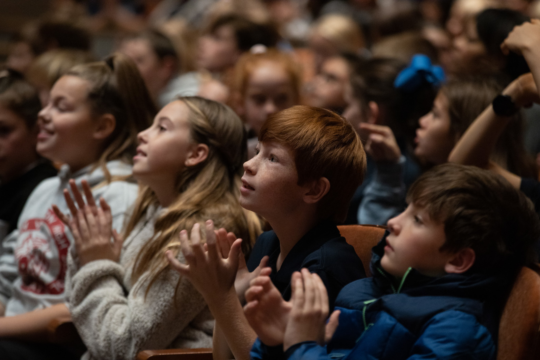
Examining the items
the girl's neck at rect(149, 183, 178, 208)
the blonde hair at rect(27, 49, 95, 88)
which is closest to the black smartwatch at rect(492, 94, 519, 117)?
the girl's neck at rect(149, 183, 178, 208)

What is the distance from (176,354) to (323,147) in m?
0.69

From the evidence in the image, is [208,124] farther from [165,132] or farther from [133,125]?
[133,125]

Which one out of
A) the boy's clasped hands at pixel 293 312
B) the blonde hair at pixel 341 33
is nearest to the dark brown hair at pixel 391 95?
the boy's clasped hands at pixel 293 312

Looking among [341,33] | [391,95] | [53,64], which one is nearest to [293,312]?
[391,95]

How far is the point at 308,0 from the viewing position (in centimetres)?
714

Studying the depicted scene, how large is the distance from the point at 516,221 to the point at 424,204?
0.20 m

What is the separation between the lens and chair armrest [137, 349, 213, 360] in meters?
1.66

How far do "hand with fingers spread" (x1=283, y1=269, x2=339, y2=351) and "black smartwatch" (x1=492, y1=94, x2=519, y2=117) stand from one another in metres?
0.98

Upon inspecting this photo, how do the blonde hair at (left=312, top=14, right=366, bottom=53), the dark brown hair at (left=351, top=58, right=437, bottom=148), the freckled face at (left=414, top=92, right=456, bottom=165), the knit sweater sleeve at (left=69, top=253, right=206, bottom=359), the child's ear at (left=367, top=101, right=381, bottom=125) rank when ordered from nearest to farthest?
the knit sweater sleeve at (left=69, top=253, right=206, bottom=359) → the freckled face at (left=414, top=92, right=456, bottom=165) → the child's ear at (left=367, top=101, right=381, bottom=125) → the dark brown hair at (left=351, top=58, right=437, bottom=148) → the blonde hair at (left=312, top=14, right=366, bottom=53)

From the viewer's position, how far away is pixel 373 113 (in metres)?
2.55

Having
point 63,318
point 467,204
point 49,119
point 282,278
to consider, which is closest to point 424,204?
point 467,204

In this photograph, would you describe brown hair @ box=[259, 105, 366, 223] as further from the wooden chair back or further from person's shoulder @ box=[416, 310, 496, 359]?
person's shoulder @ box=[416, 310, 496, 359]

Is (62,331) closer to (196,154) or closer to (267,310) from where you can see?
(196,154)

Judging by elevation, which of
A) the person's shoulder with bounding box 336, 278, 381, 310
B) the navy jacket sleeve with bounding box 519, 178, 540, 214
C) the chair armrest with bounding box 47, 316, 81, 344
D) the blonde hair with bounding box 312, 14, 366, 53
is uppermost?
the person's shoulder with bounding box 336, 278, 381, 310
